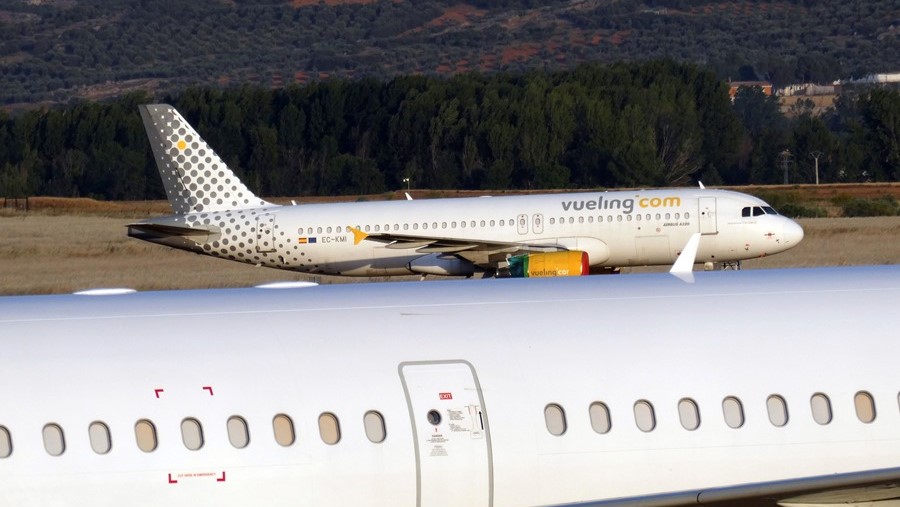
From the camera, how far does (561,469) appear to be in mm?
7809

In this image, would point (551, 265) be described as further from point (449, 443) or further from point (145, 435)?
point (145, 435)

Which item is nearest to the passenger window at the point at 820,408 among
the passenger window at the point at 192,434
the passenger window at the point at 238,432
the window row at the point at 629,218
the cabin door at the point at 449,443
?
the cabin door at the point at 449,443

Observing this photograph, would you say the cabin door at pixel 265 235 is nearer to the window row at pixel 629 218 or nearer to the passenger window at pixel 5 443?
the window row at pixel 629 218

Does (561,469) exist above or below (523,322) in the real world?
below

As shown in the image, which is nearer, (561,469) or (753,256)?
(561,469)

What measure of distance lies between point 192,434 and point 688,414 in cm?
240

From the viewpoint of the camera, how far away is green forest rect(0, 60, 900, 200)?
10838cm

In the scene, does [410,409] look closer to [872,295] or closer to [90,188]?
[872,295]

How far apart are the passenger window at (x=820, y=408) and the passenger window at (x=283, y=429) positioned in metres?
2.59

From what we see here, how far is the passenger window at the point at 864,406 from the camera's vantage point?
816cm

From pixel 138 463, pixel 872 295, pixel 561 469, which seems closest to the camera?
pixel 138 463

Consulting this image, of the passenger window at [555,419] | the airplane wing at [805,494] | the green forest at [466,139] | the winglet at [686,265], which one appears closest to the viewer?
the airplane wing at [805,494]

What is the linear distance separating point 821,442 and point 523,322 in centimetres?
159

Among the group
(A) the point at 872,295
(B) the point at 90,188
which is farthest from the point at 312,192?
(A) the point at 872,295
